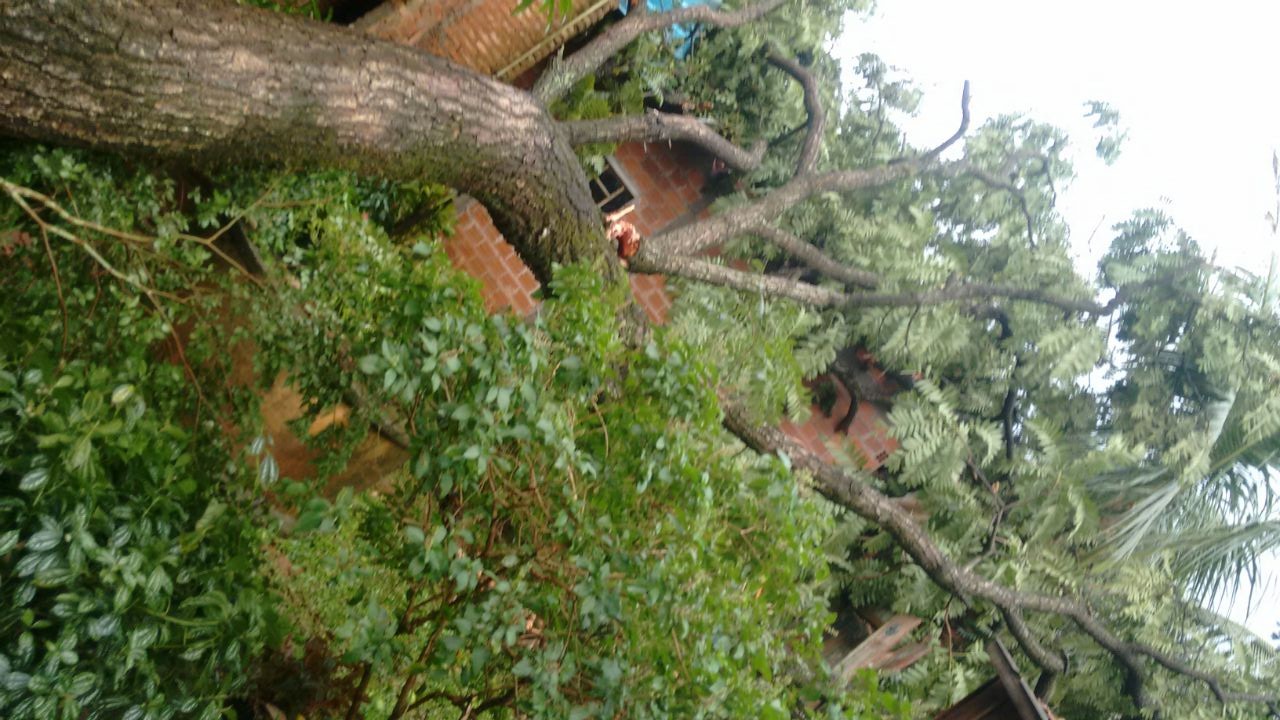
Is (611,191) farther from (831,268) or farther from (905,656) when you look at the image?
(905,656)

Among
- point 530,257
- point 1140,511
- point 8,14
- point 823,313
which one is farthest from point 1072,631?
point 8,14

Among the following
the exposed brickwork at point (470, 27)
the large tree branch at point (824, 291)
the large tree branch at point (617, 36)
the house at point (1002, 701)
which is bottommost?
the house at point (1002, 701)

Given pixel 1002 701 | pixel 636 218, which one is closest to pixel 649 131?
pixel 636 218

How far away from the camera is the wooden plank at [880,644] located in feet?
17.6

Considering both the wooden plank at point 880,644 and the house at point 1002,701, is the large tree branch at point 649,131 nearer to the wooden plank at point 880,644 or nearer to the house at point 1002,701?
the wooden plank at point 880,644

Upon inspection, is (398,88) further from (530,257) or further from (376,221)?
(376,221)

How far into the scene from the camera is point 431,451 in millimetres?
2350

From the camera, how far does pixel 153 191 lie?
291 cm

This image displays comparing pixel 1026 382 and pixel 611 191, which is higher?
pixel 611 191

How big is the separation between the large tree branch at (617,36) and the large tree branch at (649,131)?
12.4 inches

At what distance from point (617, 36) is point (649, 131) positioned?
635 mm

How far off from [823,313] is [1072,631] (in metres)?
2.86

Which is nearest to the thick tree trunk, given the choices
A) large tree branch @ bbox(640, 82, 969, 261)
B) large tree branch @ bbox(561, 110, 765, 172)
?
large tree branch @ bbox(561, 110, 765, 172)

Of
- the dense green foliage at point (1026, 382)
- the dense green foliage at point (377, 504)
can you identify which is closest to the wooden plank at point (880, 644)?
the dense green foliage at point (1026, 382)
